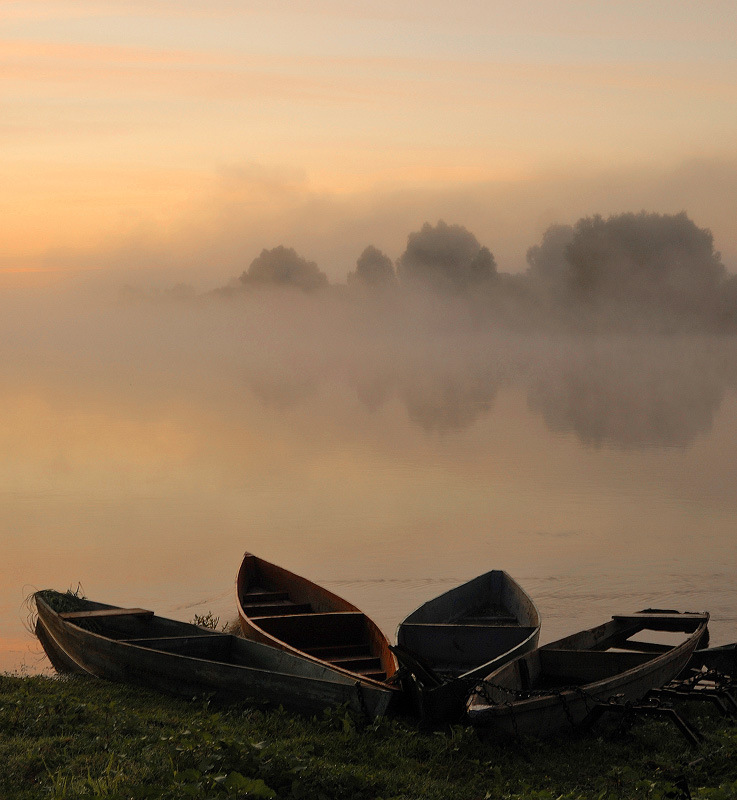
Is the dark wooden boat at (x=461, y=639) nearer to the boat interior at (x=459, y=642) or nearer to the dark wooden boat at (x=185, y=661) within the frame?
the boat interior at (x=459, y=642)

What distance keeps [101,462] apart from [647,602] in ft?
61.0

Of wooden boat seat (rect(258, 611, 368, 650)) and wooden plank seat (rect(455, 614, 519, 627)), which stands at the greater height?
wooden boat seat (rect(258, 611, 368, 650))

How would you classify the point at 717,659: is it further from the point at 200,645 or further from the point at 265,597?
the point at 265,597

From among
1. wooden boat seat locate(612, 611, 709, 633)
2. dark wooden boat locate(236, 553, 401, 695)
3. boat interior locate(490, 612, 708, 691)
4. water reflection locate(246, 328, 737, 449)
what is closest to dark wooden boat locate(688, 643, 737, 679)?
wooden boat seat locate(612, 611, 709, 633)

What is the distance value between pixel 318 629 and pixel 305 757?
3.83 meters

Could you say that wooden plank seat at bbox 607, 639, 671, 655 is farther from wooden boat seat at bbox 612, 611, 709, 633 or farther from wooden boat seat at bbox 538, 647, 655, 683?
wooden boat seat at bbox 538, 647, 655, 683

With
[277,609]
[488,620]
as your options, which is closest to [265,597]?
[277,609]

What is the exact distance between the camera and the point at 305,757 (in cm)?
706

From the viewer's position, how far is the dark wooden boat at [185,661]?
8414mm

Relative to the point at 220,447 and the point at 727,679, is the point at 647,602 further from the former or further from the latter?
the point at 220,447

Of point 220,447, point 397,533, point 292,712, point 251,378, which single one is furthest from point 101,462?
point 251,378

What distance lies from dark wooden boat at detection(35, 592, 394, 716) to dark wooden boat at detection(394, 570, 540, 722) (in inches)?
16.7

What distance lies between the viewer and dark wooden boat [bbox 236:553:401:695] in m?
9.80

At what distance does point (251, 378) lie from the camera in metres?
72.4
